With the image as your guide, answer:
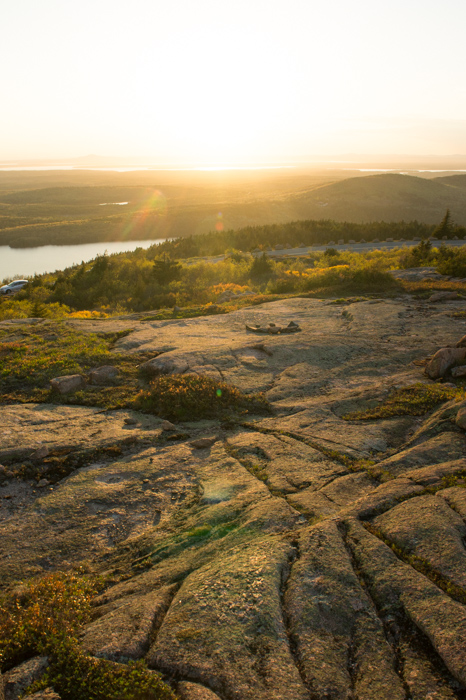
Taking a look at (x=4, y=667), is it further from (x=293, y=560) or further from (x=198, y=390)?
(x=198, y=390)

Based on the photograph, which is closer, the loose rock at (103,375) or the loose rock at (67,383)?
the loose rock at (67,383)

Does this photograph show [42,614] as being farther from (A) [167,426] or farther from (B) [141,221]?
(B) [141,221]

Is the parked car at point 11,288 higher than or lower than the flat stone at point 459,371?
higher

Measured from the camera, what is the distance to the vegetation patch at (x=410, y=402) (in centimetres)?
652

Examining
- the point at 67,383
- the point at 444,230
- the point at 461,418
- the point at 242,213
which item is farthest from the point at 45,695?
the point at 242,213

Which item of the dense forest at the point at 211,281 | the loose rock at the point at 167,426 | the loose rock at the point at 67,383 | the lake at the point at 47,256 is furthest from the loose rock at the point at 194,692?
the lake at the point at 47,256

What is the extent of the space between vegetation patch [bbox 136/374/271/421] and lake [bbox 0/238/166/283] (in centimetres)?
3351

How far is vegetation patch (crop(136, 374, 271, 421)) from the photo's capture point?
707cm

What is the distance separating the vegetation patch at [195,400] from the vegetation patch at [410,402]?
63.5 inches

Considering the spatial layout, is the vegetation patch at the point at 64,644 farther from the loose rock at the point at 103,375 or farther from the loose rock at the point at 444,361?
the loose rock at the point at 444,361

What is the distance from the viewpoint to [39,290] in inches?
848

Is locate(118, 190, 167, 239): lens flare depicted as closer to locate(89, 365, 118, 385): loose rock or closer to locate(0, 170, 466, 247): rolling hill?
locate(0, 170, 466, 247): rolling hill

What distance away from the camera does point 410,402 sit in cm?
673

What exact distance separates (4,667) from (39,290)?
20904 mm
